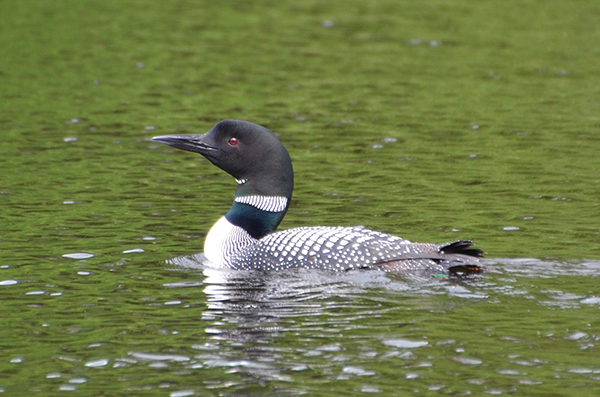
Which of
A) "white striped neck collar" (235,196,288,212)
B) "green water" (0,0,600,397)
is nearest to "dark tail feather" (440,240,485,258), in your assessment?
"green water" (0,0,600,397)

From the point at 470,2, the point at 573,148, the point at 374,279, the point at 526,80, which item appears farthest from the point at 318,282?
the point at 470,2

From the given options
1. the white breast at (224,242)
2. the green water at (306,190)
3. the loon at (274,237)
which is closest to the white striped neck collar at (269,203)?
the loon at (274,237)

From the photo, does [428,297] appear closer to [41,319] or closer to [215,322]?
[215,322]

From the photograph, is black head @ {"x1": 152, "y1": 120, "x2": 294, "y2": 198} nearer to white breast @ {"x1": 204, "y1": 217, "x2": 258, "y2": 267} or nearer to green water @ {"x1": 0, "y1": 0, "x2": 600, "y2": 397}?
white breast @ {"x1": 204, "y1": 217, "x2": 258, "y2": 267}

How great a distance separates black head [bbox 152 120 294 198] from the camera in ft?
23.3

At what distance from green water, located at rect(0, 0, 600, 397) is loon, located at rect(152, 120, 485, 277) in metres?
0.17

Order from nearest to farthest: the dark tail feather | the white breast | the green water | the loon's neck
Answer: the green water, the dark tail feather, the white breast, the loon's neck

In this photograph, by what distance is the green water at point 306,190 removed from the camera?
5094 mm

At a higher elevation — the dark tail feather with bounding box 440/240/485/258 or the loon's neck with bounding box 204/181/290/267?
the loon's neck with bounding box 204/181/290/267

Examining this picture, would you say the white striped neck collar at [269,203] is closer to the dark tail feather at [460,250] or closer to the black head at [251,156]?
the black head at [251,156]

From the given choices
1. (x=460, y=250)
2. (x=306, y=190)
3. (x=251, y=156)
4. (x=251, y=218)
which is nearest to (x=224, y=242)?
(x=251, y=218)

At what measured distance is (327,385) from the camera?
474 cm

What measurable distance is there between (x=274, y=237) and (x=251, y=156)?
68 centimetres

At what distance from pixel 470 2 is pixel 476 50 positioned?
4.05m
